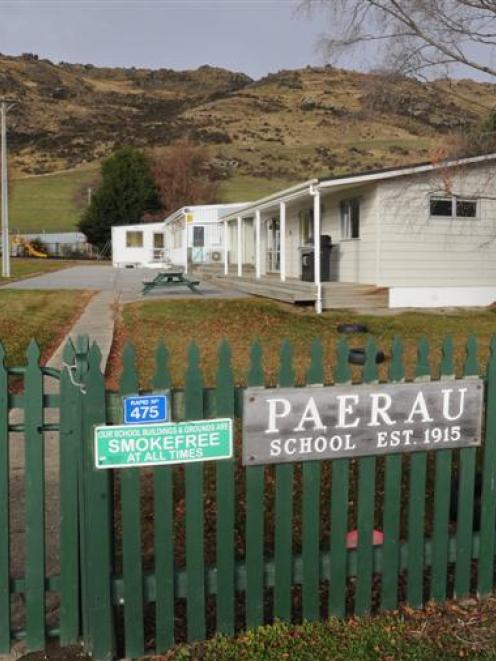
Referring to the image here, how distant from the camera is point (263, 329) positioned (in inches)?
485

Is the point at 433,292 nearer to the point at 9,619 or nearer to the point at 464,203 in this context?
the point at 464,203

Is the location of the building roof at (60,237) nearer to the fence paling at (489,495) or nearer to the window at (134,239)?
the window at (134,239)

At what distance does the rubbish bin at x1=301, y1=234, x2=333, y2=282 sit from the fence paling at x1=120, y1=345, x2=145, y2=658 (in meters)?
15.5

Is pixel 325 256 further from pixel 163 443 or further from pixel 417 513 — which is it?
pixel 163 443

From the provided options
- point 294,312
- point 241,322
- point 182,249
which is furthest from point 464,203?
point 182,249

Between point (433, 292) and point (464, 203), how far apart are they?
2.35 metres

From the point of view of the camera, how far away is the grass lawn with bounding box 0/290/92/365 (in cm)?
981

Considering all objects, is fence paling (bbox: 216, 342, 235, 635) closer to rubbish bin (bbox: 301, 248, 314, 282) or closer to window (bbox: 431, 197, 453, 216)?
→ window (bbox: 431, 197, 453, 216)

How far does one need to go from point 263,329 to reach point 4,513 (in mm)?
9585

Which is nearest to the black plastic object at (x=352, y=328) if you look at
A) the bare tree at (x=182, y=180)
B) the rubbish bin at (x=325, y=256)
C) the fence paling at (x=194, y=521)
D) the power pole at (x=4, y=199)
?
the rubbish bin at (x=325, y=256)

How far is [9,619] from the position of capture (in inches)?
115

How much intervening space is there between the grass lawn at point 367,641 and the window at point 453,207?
48.3 feet

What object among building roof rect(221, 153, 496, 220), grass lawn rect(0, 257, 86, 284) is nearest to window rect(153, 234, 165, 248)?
grass lawn rect(0, 257, 86, 284)

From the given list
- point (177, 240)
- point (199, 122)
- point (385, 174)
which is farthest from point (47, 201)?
point (385, 174)
